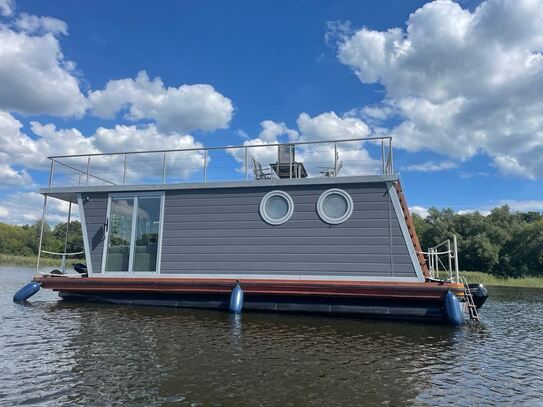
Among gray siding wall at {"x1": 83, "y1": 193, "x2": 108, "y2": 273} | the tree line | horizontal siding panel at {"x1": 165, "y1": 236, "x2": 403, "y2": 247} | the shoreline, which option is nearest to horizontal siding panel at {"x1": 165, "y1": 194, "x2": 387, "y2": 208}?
horizontal siding panel at {"x1": 165, "y1": 236, "x2": 403, "y2": 247}

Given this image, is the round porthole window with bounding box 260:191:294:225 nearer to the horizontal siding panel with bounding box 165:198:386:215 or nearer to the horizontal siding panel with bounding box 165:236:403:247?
the horizontal siding panel with bounding box 165:198:386:215

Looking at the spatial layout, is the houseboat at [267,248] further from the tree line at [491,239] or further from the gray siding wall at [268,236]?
the tree line at [491,239]

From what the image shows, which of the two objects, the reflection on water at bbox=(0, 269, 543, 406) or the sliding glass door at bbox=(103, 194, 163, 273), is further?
the sliding glass door at bbox=(103, 194, 163, 273)

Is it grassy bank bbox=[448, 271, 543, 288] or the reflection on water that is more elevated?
grassy bank bbox=[448, 271, 543, 288]

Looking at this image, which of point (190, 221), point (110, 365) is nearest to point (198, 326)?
point (110, 365)

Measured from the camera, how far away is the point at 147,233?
38.6 ft

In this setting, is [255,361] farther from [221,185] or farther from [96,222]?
[96,222]

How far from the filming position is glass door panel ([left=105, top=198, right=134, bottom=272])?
1174 centimetres

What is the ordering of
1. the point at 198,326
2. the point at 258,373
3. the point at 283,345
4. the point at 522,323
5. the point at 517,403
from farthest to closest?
1. the point at 522,323
2. the point at 198,326
3. the point at 283,345
4. the point at 258,373
5. the point at 517,403

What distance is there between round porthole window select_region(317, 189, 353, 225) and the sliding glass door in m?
4.55

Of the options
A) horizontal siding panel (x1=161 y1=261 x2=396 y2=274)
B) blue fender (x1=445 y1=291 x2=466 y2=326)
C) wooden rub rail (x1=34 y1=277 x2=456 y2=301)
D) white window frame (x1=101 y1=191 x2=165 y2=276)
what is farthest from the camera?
white window frame (x1=101 y1=191 x2=165 y2=276)

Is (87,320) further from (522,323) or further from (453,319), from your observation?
(522,323)

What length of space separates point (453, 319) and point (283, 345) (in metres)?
4.19

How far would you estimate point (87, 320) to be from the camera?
8.93 meters
